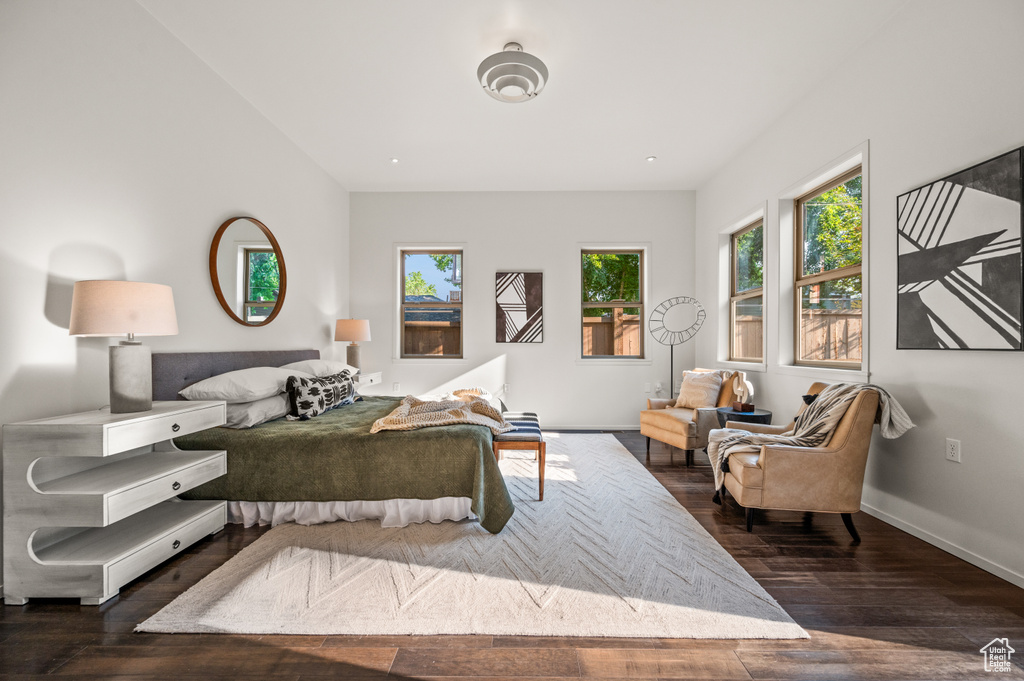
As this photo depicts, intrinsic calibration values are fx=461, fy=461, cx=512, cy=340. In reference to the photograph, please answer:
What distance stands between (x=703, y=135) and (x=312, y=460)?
4.07 metres

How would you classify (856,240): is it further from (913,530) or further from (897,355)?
(913,530)

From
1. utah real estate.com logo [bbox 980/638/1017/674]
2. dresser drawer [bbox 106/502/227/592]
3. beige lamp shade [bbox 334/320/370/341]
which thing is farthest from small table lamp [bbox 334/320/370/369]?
utah real estate.com logo [bbox 980/638/1017/674]

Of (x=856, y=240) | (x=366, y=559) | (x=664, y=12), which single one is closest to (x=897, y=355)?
(x=856, y=240)

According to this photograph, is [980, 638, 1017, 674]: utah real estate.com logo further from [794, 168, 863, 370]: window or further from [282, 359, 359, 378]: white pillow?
[282, 359, 359, 378]: white pillow

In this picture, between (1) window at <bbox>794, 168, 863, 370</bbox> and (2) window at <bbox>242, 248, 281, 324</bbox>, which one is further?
(2) window at <bbox>242, 248, 281, 324</bbox>

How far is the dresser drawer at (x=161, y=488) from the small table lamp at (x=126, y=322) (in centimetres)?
35

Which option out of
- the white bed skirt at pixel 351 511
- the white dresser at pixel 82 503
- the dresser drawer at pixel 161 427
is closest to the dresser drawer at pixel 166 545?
the white dresser at pixel 82 503

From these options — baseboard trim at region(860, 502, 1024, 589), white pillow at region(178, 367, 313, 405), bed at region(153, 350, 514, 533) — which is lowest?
baseboard trim at region(860, 502, 1024, 589)

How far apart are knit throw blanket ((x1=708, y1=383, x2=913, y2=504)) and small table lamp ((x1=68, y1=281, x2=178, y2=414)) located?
312cm

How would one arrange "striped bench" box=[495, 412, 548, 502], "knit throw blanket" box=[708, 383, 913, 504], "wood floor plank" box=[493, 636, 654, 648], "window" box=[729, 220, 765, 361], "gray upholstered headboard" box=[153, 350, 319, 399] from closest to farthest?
"wood floor plank" box=[493, 636, 654, 648], "knit throw blanket" box=[708, 383, 913, 504], "gray upholstered headboard" box=[153, 350, 319, 399], "striped bench" box=[495, 412, 548, 502], "window" box=[729, 220, 765, 361]

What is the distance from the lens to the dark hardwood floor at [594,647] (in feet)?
4.93

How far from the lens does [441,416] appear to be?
2887 mm

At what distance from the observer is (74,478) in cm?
205

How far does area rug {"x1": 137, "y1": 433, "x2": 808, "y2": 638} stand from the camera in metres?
1.74
